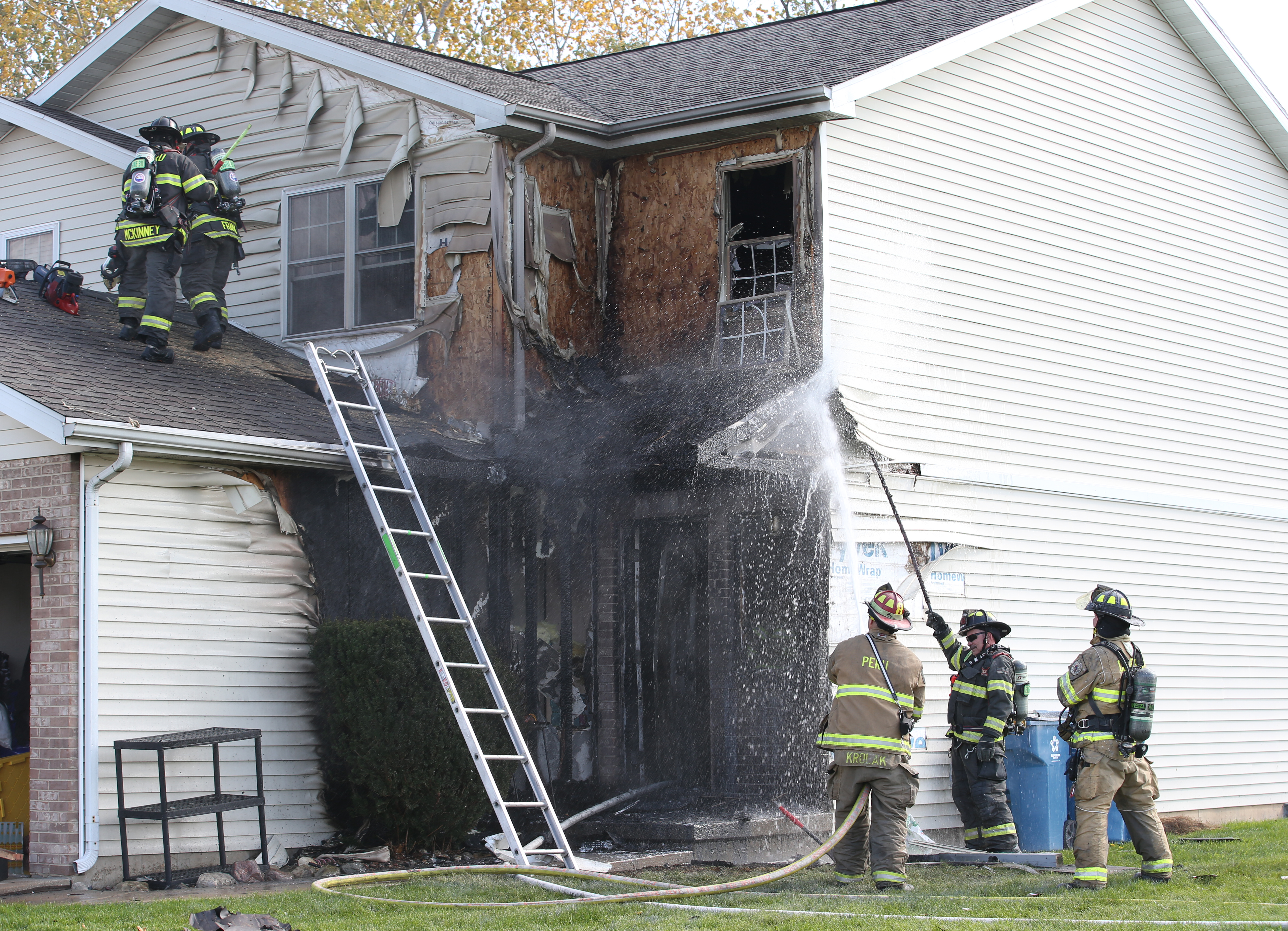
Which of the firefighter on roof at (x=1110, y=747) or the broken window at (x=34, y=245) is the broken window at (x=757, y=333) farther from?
the broken window at (x=34, y=245)

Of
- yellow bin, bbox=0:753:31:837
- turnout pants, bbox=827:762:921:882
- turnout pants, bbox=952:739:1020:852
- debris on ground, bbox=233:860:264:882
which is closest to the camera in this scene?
turnout pants, bbox=827:762:921:882

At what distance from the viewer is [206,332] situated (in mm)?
12562

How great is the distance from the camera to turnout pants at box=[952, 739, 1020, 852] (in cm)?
1114

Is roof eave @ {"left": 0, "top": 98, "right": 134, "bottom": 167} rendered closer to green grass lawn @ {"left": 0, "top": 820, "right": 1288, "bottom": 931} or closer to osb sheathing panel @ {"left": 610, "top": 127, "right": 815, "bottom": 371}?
osb sheathing panel @ {"left": 610, "top": 127, "right": 815, "bottom": 371}

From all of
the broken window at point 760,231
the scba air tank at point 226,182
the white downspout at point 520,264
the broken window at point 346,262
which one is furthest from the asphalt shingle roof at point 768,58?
the scba air tank at point 226,182

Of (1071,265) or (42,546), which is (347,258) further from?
(1071,265)

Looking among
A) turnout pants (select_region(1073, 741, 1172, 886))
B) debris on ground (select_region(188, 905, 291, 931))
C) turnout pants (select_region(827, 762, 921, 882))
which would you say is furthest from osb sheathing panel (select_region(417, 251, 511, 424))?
debris on ground (select_region(188, 905, 291, 931))

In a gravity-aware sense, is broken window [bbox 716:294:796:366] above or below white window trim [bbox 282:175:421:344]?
below

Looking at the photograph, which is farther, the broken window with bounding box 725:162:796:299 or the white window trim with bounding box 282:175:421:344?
the white window trim with bounding box 282:175:421:344

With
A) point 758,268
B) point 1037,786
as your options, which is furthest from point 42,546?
point 1037,786

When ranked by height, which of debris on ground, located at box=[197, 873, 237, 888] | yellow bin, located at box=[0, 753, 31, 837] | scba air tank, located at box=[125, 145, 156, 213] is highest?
scba air tank, located at box=[125, 145, 156, 213]

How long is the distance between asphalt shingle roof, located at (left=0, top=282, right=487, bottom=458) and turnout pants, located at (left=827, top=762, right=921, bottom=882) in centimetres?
419

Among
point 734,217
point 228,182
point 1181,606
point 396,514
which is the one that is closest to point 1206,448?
point 1181,606

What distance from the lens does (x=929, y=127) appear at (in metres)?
13.1
